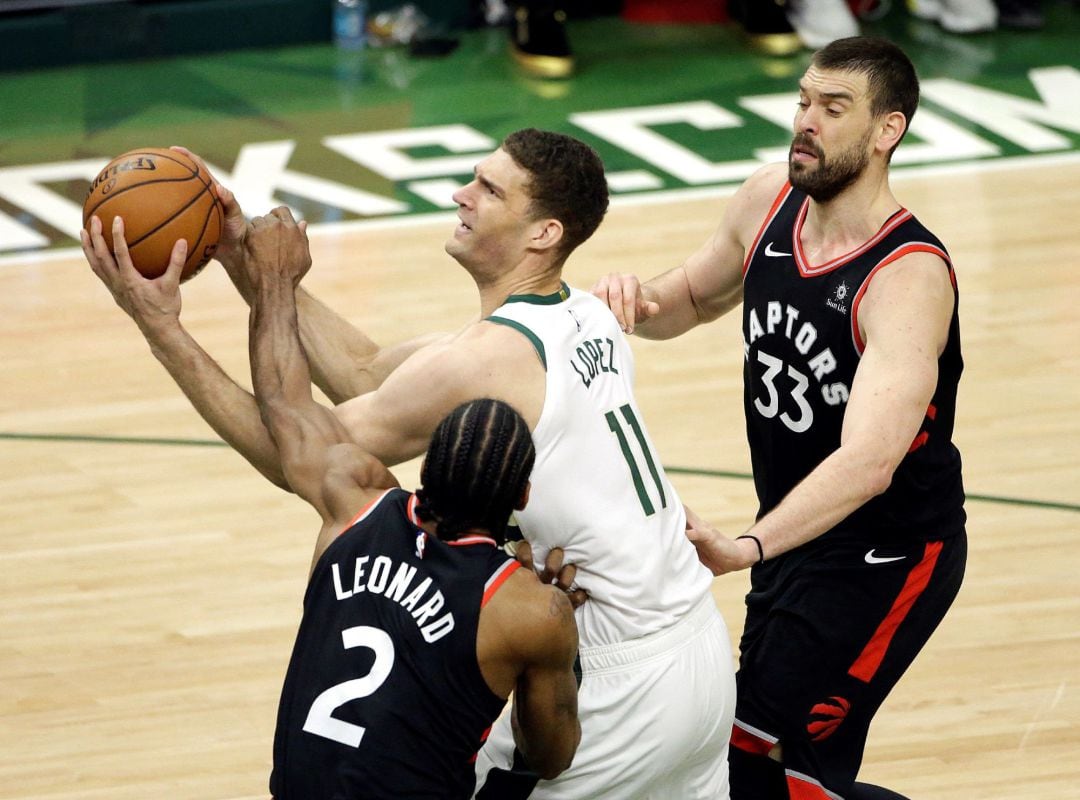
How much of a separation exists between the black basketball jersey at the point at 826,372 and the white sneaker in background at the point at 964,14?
7.97m

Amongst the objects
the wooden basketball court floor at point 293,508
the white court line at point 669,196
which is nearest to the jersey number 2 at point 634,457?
the wooden basketball court floor at point 293,508

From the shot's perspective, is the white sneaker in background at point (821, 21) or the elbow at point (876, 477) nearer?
the elbow at point (876, 477)

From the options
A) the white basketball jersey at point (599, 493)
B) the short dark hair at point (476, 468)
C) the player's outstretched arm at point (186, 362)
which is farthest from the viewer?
the player's outstretched arm at point (186, 362)

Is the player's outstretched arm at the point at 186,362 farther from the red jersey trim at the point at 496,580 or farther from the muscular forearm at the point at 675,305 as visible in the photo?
the muscular forearm at the point at 675,305

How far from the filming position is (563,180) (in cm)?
378

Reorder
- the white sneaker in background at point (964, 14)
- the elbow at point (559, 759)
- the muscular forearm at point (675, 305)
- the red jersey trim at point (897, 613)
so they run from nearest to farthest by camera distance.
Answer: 1. the elbow at point (559, 759)
2. the red jersey trim at point (897, 613)
3. the muscular forearm at point (675, 305)
4. the white sneaker in background at point (964, 14)

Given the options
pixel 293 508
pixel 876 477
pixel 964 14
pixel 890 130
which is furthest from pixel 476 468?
pixel 964 14

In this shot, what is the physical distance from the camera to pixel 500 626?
3.19 meters

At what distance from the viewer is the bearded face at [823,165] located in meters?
4.09

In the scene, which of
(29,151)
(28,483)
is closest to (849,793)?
(28,483)

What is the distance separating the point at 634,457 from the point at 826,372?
28.0 inches

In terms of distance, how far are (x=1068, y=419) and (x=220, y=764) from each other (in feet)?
12.2

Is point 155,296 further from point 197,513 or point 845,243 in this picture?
point 197,513

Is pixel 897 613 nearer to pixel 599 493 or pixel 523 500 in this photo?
pixel 599 493
